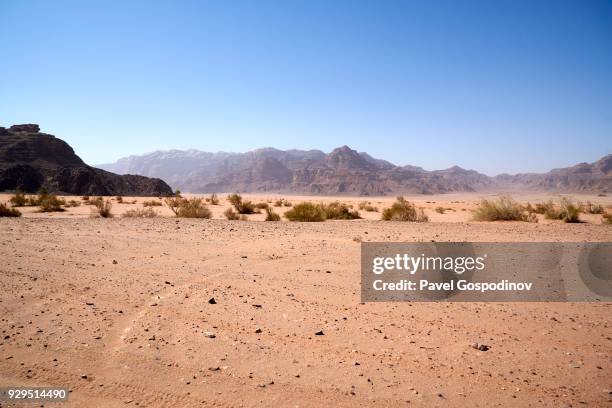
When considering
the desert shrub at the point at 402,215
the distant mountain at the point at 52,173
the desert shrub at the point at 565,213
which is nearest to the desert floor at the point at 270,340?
the desert shrub at the point at 402,215

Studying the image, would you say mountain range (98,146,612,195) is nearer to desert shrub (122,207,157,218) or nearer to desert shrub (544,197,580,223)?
desert shrub (544,197,580,223)

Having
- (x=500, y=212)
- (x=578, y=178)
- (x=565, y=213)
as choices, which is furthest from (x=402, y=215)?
(x=578, y=178)

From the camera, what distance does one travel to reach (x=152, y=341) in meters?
4.50

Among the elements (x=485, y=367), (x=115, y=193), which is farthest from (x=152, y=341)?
(x=115, y=193)

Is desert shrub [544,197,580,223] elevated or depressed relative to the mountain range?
depressed

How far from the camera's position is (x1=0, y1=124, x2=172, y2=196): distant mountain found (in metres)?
52.5

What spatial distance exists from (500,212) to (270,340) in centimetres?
1483

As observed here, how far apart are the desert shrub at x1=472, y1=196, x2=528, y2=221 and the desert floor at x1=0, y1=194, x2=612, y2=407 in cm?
1099

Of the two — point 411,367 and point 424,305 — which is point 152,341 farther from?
point 424,305

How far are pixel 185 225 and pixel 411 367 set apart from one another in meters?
10.8

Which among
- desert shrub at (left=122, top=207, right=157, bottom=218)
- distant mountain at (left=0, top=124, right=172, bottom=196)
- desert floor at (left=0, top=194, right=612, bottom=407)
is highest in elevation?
distant mountain at (left=0, top=124, right=172, bottom=196)

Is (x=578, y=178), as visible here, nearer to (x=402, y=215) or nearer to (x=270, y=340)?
(x=402, y=215)

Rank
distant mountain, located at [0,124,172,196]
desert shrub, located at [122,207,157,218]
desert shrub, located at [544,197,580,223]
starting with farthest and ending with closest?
distant mountain, located at [0,124,172,196], desert shrub, located at [122,207,157,218], desert shrub, located at [544,197,580,223]

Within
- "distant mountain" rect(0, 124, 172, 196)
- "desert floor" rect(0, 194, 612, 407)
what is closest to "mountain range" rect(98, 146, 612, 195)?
"distant mountain" rect(0, 124, 172, 196)
